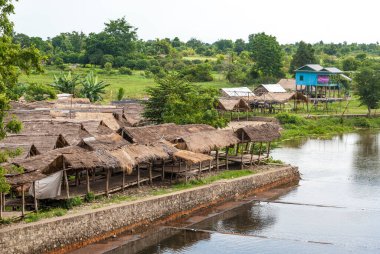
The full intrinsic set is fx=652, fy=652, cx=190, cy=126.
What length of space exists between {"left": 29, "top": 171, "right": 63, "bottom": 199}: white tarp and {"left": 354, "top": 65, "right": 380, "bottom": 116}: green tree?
1559 inches

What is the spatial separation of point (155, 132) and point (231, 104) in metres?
22.1

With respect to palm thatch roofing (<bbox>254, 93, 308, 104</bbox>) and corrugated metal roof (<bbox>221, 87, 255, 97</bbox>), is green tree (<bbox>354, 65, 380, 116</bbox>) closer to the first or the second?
palm thatch roofing (<bbox>254, 93, 308, 104</bbox>)

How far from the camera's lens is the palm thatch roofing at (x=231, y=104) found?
46562 mm

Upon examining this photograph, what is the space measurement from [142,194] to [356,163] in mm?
16739

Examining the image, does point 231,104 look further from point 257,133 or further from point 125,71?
point 125,71

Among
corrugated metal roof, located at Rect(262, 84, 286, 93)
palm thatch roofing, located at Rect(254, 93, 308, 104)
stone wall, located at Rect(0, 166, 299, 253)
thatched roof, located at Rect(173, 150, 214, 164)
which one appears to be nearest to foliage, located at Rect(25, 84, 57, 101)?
palm thatch roofing, located at Rect(254, 93, 308, 104)

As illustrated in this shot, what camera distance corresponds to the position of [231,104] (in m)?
47.2

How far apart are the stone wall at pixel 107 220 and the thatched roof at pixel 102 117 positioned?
719 cm

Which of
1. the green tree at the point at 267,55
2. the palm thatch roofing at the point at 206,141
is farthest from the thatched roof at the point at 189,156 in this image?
the green tree at the point at 267,55

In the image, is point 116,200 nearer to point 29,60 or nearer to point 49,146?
point 49,146

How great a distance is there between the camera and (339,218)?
2334 centimetres

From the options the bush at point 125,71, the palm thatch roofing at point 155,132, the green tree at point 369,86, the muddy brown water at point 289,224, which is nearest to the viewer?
the muddy brown water at point 289,224

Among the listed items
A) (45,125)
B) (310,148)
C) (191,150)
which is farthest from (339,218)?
(310,148)

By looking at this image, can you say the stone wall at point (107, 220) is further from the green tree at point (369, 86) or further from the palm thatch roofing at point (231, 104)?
the green tree at point (369, 86)
